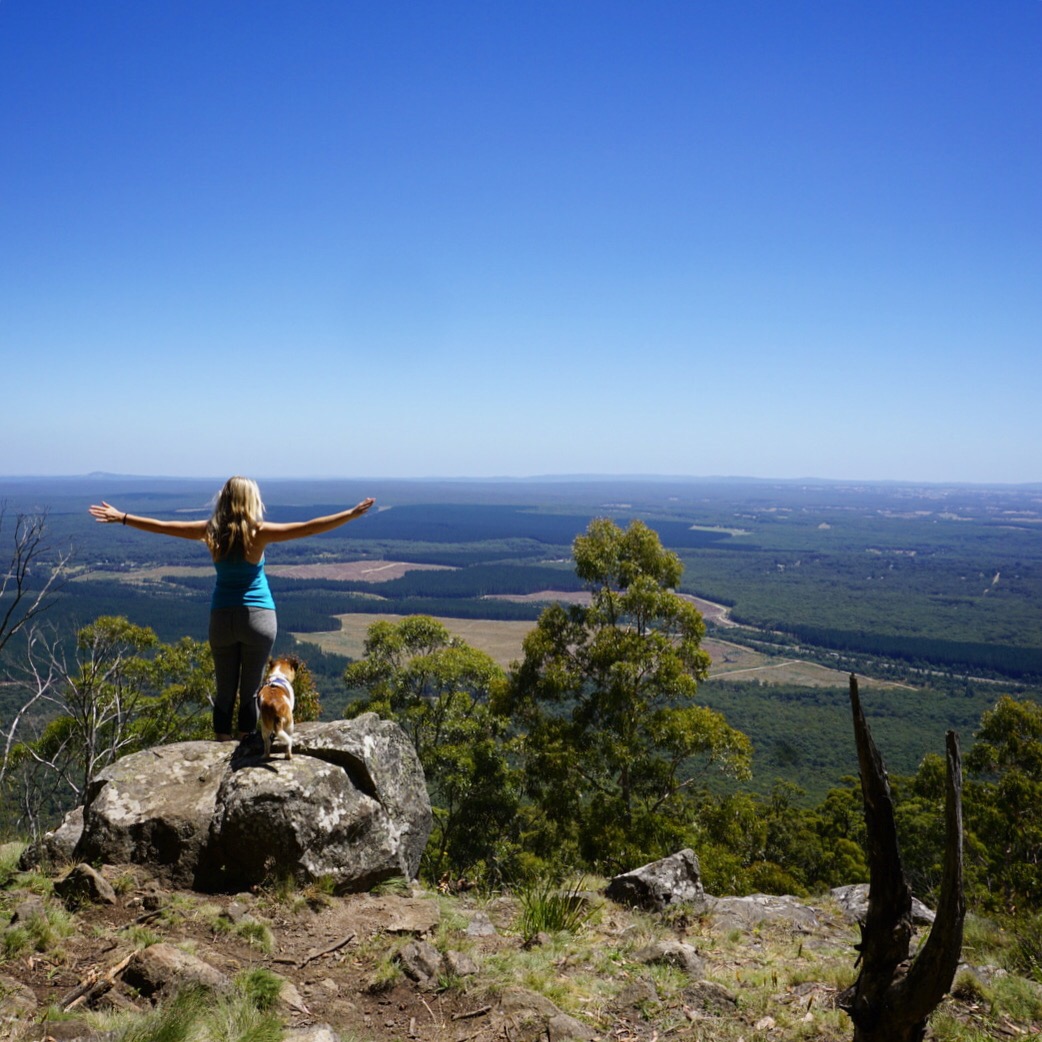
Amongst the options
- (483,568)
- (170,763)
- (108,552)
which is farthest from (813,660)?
(108,552)

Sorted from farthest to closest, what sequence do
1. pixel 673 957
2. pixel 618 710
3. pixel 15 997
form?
pixel 618 710
pixel 673 957
pixel 15 997

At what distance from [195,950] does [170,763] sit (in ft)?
7.52

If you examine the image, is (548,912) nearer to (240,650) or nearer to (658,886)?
(658,886)

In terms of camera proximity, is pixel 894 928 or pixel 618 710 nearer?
pixel 894 928

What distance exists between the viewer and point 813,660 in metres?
96.2

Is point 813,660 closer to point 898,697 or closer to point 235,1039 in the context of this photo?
point 898,697

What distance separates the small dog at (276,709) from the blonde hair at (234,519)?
1265 mm

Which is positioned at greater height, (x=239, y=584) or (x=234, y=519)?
(x=234, y=519)

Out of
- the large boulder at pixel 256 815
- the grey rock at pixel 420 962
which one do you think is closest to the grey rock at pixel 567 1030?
the grey rock at pixel 420 962

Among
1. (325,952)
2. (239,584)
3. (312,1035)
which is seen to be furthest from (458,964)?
(239,584)

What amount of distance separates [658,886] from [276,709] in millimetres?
4699

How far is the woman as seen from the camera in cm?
578

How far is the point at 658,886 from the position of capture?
774cm

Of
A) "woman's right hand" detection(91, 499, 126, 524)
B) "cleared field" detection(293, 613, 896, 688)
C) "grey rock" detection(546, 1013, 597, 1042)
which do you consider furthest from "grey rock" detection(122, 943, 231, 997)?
"cleared field" detection(293, 613, 896, 688)
